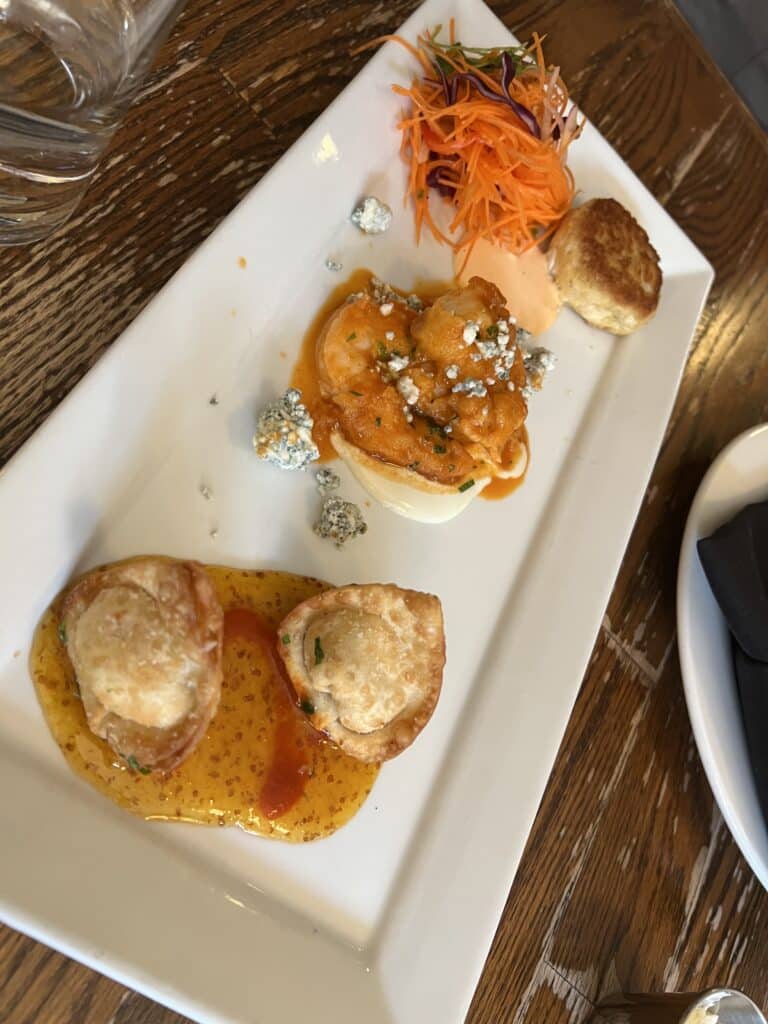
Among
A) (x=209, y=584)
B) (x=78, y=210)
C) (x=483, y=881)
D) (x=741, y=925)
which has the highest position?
(x=78, y=210)

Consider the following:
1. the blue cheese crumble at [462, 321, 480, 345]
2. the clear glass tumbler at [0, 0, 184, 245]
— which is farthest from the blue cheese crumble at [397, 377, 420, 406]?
the clear glass tumbler at [0, 0, 184, 245]

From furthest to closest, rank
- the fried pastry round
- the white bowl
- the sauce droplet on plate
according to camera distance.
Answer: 1. the sauce droplet on plate
2. the white bowl
3. the fried pastry round

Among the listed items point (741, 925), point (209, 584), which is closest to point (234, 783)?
point (209, 584)

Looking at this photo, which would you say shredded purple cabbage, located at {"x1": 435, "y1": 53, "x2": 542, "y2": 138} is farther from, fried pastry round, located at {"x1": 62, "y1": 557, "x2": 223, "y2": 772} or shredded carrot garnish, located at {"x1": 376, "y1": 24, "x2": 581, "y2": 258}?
fried pastry round, located at {"x1": 62, "y1": 557, "x2": 223, "y2": 772}

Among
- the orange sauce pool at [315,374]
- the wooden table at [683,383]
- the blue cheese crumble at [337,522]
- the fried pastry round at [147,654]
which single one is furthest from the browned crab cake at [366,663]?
the wooden table at [683,383]

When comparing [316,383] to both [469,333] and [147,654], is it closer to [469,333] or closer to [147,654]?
[469,333]

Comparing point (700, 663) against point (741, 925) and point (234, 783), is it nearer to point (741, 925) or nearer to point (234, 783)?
point (741, 925)

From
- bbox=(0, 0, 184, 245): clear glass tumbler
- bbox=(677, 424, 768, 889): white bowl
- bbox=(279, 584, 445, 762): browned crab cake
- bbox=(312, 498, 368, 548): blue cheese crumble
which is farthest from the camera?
bbox=(677, 424, 768, 889): white bowl
